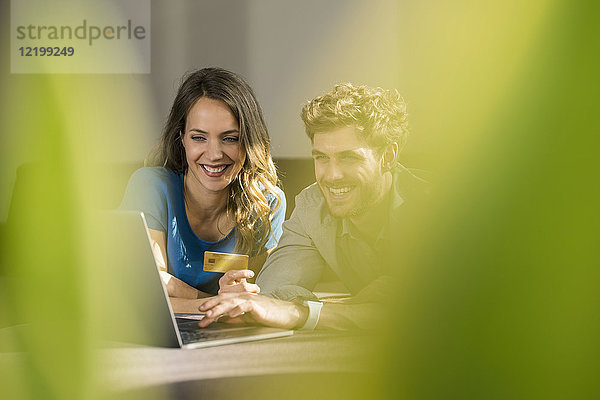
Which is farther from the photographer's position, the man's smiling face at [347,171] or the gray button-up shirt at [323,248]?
the man's smiling face at [347,171]

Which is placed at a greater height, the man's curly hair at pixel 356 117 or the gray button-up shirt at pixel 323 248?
the man's curly hair at pixel 356 117

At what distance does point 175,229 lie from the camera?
189 centimetres

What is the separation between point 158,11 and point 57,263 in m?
2.51

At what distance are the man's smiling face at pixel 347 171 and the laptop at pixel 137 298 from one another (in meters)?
0.67

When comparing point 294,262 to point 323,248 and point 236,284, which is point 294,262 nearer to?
point 323,248

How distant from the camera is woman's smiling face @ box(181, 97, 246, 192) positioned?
1.87 metres

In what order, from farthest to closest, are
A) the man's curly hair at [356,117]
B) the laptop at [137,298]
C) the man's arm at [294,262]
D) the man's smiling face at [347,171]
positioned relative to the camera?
the man's curly hair at [356,117]
the man's smiling face at [347,171]
the man's arm at [294,262]
the laptop at [137,298]

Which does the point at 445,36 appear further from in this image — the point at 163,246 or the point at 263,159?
the point at 163,246

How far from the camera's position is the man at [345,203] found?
158cm

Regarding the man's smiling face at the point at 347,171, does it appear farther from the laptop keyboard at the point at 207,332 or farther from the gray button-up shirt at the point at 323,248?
the laptop keyboard at the point at 207,332

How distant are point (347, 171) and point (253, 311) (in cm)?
78
